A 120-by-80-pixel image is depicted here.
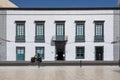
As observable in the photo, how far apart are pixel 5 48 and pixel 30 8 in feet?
23.8

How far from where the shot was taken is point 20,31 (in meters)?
49.2

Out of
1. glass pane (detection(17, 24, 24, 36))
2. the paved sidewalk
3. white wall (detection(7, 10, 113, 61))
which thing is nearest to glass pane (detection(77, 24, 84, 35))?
white wall (detection(7, 10, 113, 61))

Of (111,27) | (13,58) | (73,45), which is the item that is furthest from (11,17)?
(111,27)

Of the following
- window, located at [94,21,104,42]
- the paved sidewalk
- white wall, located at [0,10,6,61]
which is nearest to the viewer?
the paved sidewalk

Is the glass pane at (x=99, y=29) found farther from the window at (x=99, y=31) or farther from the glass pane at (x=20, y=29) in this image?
the glass pane at (x=20, y=29)

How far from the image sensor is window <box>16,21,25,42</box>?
4916 centimetres

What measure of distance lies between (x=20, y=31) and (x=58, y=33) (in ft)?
19.1

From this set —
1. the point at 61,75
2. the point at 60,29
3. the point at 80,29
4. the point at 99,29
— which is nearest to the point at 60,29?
the point at 60,29

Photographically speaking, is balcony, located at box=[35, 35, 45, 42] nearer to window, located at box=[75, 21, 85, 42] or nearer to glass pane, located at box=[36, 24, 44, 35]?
glass pane, located at box=[36, 24, 44, 35]

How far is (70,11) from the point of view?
49250mm

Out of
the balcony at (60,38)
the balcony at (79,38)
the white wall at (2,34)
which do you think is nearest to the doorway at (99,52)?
the balcony at (79,38)

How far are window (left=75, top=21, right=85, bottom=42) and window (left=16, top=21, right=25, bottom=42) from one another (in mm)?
8246

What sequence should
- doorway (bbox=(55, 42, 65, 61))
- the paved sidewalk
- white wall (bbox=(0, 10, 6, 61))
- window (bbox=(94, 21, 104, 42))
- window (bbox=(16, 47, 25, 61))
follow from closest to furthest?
the paved sidewalk → window (bbox=(94, 21, 104, 42)) → white wall (bbox=(0, 10, 6, 61)) → window (bbox=(16, 47, 25, 61)) → doorway (bbox=(55, 42, 65, 61))

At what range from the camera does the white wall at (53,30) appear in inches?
1929
